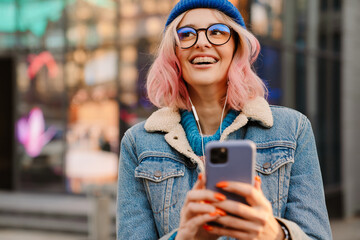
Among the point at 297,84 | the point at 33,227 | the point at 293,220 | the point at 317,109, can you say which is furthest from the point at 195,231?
the point at 317,109

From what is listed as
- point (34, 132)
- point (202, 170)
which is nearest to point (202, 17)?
point (202, 170)

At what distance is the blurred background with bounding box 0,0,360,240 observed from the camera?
→ 9969 mm

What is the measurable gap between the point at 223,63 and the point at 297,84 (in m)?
9.25

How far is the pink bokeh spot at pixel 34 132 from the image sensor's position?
11.1 metres

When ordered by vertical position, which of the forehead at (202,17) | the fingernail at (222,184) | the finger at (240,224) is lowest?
the finger at (240,224)

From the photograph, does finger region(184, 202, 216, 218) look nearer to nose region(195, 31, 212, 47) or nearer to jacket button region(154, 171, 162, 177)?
jacket button region(154, 171, 162, 177)

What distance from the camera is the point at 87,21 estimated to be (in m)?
10.8

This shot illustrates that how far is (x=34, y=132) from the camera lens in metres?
11.2

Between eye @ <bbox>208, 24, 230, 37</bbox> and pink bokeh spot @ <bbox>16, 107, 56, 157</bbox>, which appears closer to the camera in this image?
eye @ <bbox>208, 24, 230, 37</bbox>

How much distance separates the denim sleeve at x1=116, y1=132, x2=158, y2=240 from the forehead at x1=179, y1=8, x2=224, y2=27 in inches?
24.3

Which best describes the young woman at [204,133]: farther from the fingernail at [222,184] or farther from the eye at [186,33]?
the fingernail at [222,184]

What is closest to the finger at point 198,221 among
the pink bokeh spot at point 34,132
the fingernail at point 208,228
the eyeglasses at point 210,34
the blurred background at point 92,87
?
the fingernail at point 208,228

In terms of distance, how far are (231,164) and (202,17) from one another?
75 centimetres

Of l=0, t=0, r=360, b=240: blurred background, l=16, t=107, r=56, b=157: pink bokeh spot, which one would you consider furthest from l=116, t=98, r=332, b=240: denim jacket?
l=16, t=107, r=56, b=157: pink bokeh spot
